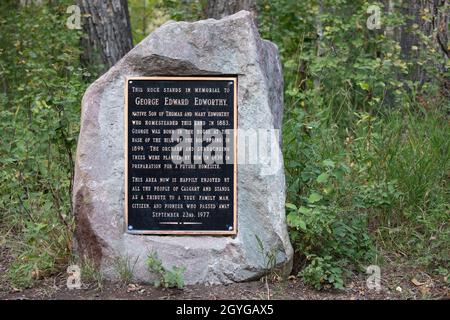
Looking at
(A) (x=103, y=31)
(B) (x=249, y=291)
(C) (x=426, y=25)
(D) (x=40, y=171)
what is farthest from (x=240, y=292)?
(C) (x=426, y=25)

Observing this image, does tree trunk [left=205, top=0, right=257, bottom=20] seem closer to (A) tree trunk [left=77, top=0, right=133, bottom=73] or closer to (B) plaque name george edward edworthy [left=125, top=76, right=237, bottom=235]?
(A) tree trunk [left=77, top=0, right=133, bottom=73]

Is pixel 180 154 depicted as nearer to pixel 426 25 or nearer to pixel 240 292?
pixel 240 292

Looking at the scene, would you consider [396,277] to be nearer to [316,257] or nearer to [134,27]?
[316,257]

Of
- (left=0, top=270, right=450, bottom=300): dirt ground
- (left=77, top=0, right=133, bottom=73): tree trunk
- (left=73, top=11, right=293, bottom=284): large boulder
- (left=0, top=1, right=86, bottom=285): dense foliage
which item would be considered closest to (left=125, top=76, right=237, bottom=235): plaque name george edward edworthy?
(left=73, top=11, right=293, bottom=284): large boulder

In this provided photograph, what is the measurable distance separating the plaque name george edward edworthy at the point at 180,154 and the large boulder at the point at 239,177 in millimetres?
63

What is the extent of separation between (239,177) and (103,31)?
3.58 meters

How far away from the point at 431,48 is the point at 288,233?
2960mm

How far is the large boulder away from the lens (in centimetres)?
461

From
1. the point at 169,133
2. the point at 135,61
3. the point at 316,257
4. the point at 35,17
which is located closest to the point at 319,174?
the point at 316,257

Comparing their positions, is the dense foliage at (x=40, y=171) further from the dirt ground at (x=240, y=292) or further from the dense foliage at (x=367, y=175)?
the dense foliage at (x=367, y=175)

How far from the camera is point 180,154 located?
15.6 ft

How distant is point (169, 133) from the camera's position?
4738mm

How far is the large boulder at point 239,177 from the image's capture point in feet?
15.1

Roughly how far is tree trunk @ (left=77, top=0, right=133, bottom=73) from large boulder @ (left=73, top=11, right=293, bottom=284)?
291 centimetres
